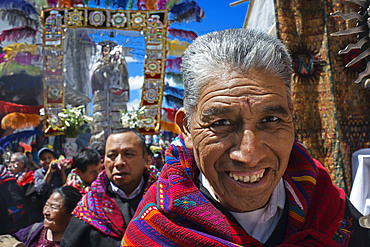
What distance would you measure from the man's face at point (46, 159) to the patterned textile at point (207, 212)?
4.47 meters

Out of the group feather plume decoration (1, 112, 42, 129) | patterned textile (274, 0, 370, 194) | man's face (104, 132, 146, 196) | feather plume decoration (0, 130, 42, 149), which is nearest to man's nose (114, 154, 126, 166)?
man's face (104, 132, 146, 196)

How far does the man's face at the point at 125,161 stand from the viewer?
8.29 ft

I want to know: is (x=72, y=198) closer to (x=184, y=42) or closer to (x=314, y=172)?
(x=314, y=172)

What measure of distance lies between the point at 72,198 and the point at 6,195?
142cm

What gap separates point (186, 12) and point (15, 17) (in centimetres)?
645

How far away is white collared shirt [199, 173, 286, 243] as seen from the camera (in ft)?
3.43

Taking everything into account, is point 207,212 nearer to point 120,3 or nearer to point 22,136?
point 120,3

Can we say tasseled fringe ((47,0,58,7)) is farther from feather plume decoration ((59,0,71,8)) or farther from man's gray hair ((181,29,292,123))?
man's gray hair ((181,29,292,123))

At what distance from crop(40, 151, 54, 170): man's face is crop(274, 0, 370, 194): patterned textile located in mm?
3716

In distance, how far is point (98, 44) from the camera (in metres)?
12.6

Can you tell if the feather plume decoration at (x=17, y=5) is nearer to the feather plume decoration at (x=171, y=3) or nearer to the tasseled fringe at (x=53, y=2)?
the tasseled fringe at (x=53, y=2)

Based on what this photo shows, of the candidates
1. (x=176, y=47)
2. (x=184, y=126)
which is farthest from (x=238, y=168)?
(x=176, y=47)

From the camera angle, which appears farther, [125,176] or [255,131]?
[125,176]

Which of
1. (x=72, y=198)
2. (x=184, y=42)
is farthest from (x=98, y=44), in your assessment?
(x=72, y=198)
